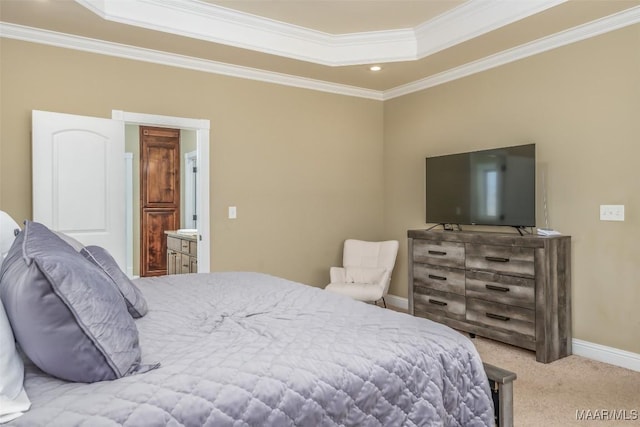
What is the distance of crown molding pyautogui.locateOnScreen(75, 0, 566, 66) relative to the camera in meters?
3.42

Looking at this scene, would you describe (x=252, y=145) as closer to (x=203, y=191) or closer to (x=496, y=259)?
(x=203, y=191)

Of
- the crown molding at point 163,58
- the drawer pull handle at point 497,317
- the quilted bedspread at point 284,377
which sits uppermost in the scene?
the crown molding at point 163,58

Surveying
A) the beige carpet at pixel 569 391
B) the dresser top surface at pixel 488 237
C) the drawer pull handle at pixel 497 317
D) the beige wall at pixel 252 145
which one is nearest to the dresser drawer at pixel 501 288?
the drawer pull handle at pixel 497 317

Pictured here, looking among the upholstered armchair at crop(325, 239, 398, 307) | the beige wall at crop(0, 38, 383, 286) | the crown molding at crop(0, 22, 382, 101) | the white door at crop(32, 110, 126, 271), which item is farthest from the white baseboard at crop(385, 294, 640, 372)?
the white door at crop(32, 110, 126, 271)

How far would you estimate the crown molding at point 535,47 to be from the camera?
3.33m

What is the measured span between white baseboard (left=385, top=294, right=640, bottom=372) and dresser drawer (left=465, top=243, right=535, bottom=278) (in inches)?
29.6

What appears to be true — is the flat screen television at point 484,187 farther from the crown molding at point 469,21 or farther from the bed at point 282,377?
the bed at point 282,377

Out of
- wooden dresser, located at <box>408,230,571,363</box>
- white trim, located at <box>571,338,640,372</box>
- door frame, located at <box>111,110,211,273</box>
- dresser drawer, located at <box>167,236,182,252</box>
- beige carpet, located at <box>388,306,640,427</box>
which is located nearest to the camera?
beige carpet, located at <box>388,306,640,427</box>

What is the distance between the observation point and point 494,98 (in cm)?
429

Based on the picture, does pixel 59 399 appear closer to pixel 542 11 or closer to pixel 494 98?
pixel 542 11

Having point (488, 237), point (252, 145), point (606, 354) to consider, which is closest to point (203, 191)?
point (252, 145)

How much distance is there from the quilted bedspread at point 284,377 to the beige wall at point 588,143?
2381 millimetres

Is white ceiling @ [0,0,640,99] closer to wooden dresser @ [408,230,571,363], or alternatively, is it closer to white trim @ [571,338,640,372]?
wooden dresser @ [408,230,571,363]

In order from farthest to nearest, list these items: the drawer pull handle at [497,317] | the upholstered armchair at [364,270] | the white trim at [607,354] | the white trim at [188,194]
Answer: the white trim at [188,194] → the upholstered armchair at [364,270] → the drawer pull handle at [497,317] → the white trim at [607,354]
